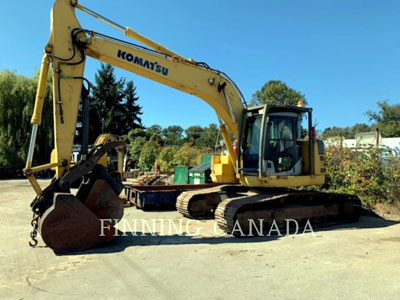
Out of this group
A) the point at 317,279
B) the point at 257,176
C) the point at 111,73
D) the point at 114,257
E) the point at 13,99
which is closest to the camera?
→ the point at 317,279

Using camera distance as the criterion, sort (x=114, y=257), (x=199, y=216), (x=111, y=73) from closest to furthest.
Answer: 1. (x=114, y=257)
2. (x=199, y=216)
3. (x=111, y=73)

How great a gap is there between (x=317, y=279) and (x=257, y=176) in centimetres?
315

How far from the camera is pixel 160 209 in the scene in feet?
34.5

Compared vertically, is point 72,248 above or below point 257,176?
below

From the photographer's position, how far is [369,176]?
33.5ft

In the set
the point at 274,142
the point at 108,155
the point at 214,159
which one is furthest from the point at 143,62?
the point at 108,155

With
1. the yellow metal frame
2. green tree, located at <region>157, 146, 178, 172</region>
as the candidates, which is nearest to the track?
the yellow metal frame

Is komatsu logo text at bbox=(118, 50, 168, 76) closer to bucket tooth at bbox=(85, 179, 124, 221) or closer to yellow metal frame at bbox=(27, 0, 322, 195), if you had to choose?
yellow metal frame at bbox=(27, 0, 322, 195)

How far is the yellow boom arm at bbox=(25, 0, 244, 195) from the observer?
600 centimetres

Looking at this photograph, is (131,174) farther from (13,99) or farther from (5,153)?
(13,99)

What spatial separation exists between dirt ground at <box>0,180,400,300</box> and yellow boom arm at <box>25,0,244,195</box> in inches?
66.3

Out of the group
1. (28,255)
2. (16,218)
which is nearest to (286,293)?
(28,255)

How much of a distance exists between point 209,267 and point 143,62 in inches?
173

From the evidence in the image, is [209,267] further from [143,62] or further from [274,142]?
[143,62]
